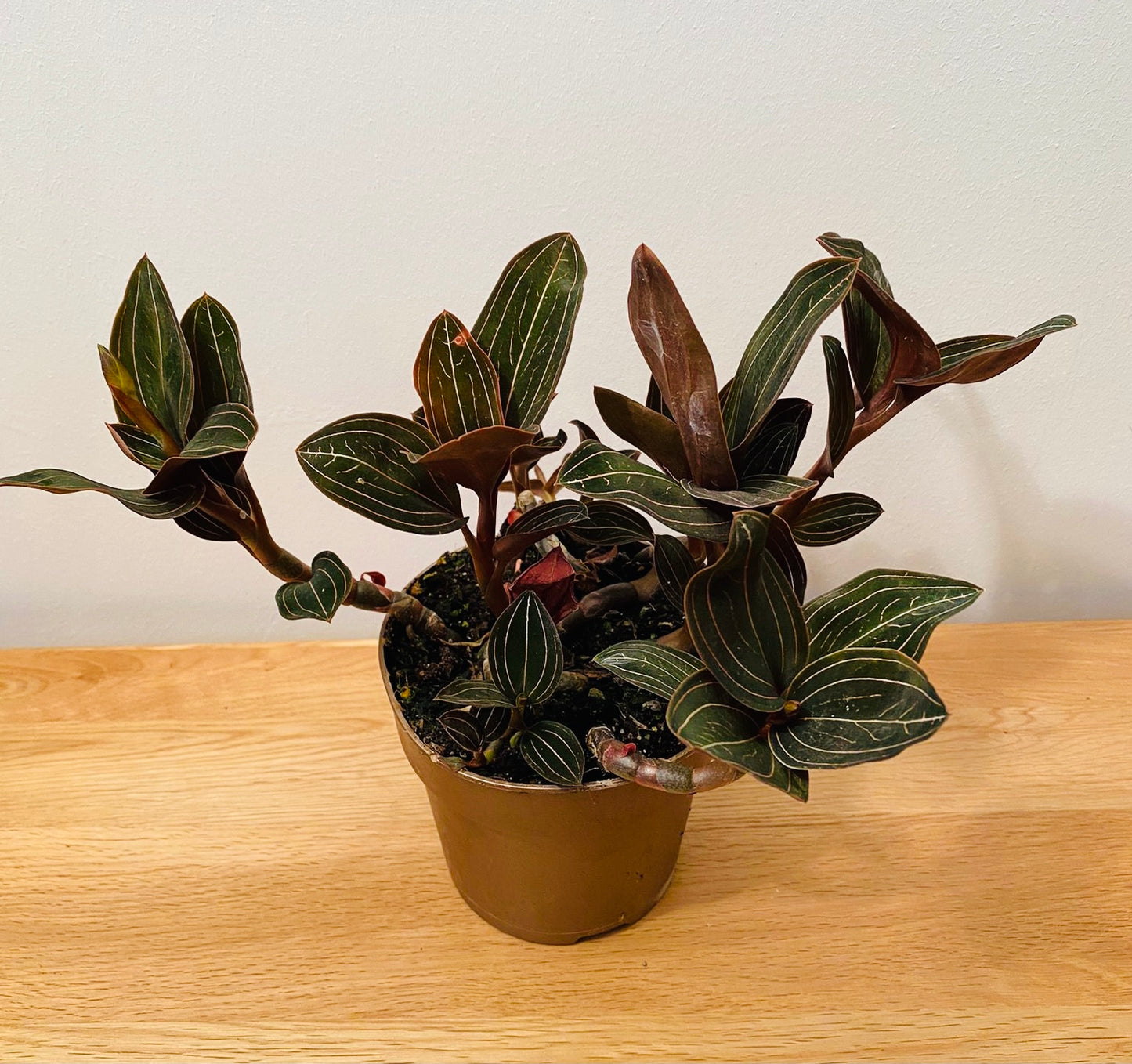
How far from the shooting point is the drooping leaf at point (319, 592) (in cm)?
59

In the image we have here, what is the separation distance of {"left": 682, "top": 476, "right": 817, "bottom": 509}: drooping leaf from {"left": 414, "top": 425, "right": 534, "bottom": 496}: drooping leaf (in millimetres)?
107

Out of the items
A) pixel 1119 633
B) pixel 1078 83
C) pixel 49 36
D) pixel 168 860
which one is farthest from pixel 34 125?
pixel 1119 633

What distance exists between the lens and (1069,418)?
1.12m

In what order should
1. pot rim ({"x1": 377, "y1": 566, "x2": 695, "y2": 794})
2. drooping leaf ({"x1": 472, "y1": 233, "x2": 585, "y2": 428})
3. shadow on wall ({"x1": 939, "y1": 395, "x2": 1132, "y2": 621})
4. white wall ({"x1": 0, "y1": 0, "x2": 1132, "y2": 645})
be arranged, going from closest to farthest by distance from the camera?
1. drooping leaf ({"x1": 472, "y1": 233, "x2": 585, "y2": 428})
2. pot rim ({"x1": 377, "y1": 566, "x2": 695, "y2": 794})
3. white wall ({"x1": 0, "y1": 0, "x2": 1132, "y2": 645})
4. shadow on wall ({"x1": 939, "y1": 395, "x2": 1132, "y2": 621})

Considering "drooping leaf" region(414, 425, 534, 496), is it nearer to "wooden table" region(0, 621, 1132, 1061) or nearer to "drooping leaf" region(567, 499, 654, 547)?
"drooping leaf" region(567, 499, 654, 547)

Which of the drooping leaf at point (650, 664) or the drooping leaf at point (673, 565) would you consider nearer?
the drooping leaf at point (650, 664)

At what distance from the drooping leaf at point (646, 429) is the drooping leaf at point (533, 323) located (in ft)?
0.13

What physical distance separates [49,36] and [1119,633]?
4.41ft

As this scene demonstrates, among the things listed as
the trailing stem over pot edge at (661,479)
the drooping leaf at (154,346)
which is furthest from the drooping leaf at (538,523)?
the drooping leaf at (154,346)

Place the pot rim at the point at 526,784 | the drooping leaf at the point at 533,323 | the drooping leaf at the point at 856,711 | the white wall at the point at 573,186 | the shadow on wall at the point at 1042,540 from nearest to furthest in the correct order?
the drooping leaf at the point at 856,711 → the drooping leaf at the point at 533,323 → the pot rim at the point at 526,784 → the white wall at the point at 573,186 → the shadow on wall at the point at 1042,540

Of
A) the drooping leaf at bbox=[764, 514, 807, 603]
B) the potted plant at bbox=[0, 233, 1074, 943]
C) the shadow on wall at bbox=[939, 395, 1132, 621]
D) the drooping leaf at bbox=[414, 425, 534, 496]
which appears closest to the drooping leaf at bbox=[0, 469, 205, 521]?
the potted plant at bbox=[0, 233, 1074, 943]

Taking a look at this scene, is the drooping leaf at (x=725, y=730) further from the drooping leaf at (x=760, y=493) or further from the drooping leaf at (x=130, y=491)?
the drooping leaf at (x=130, y=491)

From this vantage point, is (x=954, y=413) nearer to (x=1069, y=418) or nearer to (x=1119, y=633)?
(x=1069, y=418)

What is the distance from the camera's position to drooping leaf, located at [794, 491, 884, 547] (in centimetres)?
67
